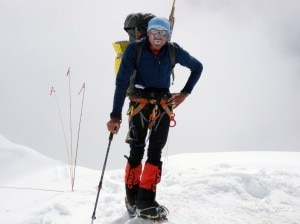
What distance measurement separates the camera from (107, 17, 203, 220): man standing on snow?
5008 millimetres

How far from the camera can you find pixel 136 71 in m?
5.20

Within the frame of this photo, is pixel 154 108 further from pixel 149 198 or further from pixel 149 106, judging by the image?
pixel 149 198

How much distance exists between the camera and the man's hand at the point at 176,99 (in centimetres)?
539

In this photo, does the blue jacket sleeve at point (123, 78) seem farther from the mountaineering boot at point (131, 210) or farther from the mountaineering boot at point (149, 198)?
the mountaineering boot at point (131, 210)

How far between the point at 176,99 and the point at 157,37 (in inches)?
39.6

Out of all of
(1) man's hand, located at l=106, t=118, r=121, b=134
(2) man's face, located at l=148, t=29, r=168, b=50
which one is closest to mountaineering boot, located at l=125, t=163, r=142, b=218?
(1) man's hand, located at l=106, t=118, r=121, b=134

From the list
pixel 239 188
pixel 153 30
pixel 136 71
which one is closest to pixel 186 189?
pixel 239 188

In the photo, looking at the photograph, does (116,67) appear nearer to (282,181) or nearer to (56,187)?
(282,181)

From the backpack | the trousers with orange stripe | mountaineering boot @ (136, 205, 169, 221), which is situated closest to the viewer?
mountaineering boot @ (136, 205, 169, 221)

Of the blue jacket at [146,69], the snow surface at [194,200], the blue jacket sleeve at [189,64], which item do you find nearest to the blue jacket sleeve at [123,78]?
the blue jacket at [146,69]

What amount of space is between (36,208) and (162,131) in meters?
2.44

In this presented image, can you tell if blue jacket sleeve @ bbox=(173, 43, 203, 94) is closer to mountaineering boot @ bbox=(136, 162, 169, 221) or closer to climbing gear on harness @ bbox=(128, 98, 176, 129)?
climbing gear on harness @ bbox=(128, 98, 176, 129)

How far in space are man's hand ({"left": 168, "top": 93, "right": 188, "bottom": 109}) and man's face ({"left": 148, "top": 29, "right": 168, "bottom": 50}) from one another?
0.81 m

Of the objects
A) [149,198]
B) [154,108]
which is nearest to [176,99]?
[154,108]
